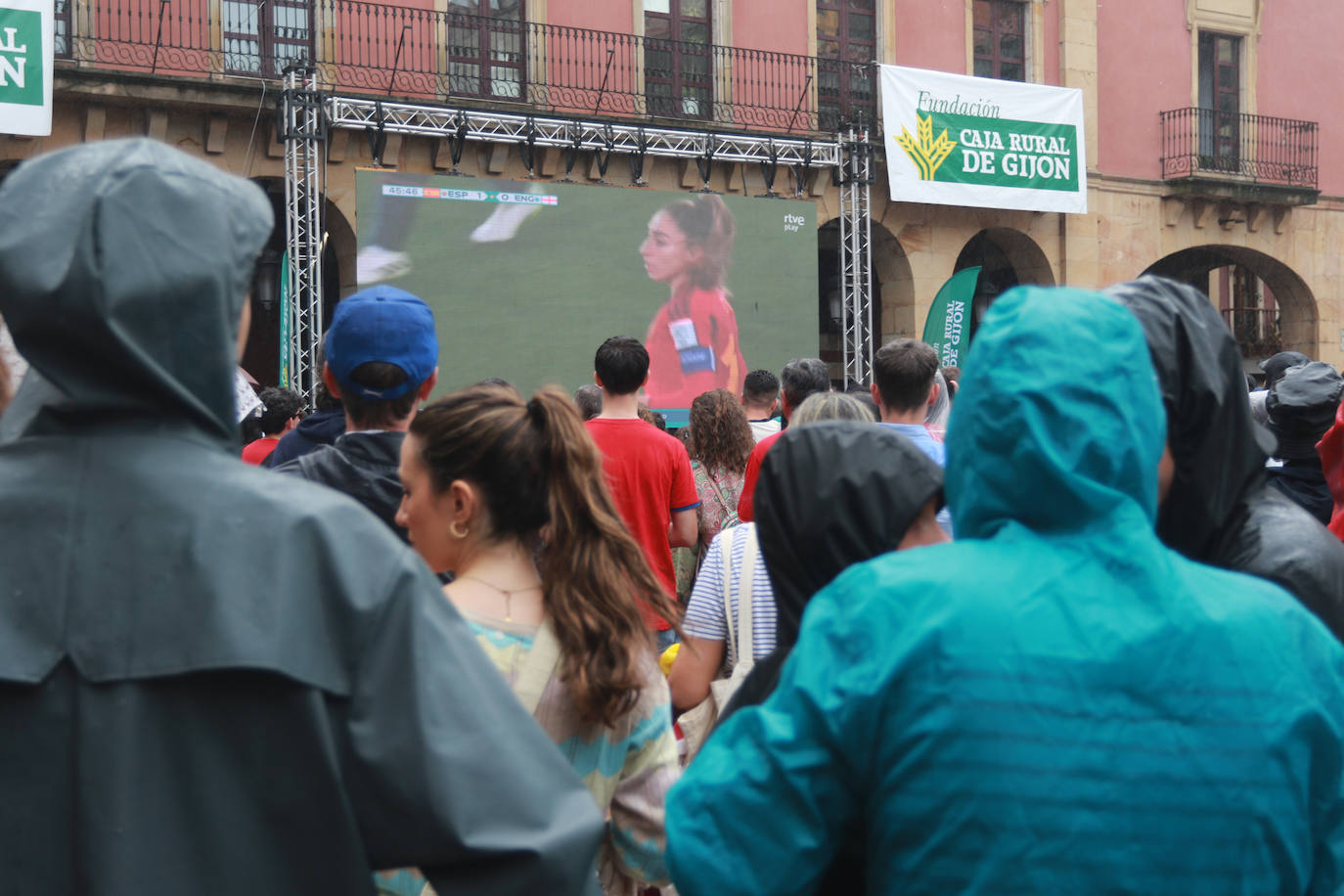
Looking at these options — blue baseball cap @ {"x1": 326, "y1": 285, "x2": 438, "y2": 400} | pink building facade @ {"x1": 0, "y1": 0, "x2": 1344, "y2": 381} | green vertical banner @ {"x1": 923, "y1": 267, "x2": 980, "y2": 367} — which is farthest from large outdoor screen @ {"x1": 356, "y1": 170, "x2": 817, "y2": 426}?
blue baseball cap @ {"x1": 326, "y1": 285, "x2": 438, "y2": 400}

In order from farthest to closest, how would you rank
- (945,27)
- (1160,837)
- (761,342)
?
(945,27), (761,342), (1160,837)

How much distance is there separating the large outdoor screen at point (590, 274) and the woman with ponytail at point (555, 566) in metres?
12.0

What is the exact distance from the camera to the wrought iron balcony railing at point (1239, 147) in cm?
2172

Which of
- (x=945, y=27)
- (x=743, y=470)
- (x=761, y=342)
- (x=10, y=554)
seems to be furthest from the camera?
(x=945, y=27)

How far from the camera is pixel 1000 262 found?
2133 cm

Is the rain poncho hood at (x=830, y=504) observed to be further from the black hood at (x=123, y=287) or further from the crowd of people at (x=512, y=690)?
the black hood at (x=123, y=287)

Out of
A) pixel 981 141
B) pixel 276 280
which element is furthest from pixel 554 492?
pixel 981 141

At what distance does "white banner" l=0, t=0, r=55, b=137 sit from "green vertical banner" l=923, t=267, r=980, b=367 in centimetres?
1031

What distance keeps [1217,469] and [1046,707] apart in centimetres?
72

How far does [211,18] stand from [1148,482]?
51.7 feet

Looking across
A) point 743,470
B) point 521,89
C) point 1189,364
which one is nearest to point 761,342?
point 521,89

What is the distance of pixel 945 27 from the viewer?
20.0 metres

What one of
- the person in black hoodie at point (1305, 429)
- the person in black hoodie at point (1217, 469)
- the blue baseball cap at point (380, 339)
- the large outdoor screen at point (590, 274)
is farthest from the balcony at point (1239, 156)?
the person in black hoodie at point (1217, 469)

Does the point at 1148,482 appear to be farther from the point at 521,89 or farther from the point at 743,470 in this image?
the point at 521,89
